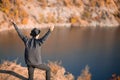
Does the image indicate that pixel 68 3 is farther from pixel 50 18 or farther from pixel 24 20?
pixel 24 20

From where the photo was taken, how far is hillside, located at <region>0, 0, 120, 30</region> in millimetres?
102875

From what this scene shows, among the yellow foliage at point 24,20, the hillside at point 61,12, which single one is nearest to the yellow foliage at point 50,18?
the hillside at point 61,12

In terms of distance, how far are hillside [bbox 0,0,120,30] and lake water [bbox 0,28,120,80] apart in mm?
16201

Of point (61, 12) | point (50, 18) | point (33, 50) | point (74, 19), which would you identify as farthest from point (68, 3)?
point (33, 50)

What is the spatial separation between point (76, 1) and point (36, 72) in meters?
99.6

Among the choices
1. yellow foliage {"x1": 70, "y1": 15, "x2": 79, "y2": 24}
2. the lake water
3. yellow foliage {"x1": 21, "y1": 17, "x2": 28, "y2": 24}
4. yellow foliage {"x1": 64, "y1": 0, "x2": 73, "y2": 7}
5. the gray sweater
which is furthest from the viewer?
yellow foliage {"x1": 64, "y1": 0, "x2": 73, "y2": 7}

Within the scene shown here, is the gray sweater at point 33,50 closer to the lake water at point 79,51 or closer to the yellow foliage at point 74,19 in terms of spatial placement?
the lake water at point 79,51

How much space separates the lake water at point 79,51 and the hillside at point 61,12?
16.2 meters

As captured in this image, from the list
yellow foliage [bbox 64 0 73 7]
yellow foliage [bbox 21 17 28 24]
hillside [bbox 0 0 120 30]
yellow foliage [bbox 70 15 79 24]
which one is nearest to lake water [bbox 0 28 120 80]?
yellow foliage [bbox 21 17 28 24]

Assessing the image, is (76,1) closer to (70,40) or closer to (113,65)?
(70,40)

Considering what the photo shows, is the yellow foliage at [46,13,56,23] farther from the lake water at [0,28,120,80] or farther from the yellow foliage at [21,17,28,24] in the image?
the lake water at [0,28,120,80]

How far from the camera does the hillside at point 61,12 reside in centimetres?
10288

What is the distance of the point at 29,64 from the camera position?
1511 centimetres

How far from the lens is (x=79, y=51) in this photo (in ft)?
207
